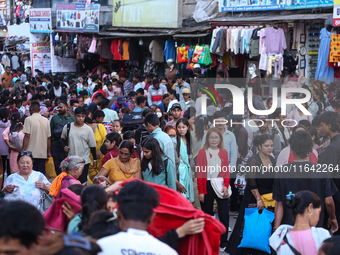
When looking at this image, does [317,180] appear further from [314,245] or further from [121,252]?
[121,252]

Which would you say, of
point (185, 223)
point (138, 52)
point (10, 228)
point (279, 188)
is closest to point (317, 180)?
point (279, 188)

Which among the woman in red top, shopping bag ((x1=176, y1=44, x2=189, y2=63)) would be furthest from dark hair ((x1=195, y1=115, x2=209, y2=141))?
shopping bag ((x1=176, y1=44, x2=189, y2=63))

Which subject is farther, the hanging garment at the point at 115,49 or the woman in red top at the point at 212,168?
the hanging garment at the point at 115,49

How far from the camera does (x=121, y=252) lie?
95.9 inches

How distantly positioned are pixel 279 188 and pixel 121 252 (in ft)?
7.77

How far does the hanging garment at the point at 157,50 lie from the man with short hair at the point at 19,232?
534 inches

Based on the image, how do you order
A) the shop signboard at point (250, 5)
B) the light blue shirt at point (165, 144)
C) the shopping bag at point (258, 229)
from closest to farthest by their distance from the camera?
the shopping bag at point (258, 229), the light blue shirt at point (165, 144), the shop signboard at point (250, 5)

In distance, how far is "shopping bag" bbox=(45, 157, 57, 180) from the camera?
798 cm

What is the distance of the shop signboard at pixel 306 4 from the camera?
34.9ft

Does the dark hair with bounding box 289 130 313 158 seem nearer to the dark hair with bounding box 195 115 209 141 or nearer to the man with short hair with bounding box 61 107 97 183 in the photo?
the dark hair with bounding box 195 115 209 141

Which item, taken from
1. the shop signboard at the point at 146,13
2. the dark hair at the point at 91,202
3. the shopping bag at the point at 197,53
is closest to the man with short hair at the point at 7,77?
the shop signboard at the point at 146,13

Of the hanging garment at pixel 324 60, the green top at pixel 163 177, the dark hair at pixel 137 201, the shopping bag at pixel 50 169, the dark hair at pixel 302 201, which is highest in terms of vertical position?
the hanging garment at pixel 324 60

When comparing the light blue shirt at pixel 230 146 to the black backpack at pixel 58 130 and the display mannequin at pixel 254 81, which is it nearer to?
the black backpack at pixel 58 130

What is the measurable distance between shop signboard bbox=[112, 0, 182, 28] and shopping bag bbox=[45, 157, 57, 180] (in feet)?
26.7
